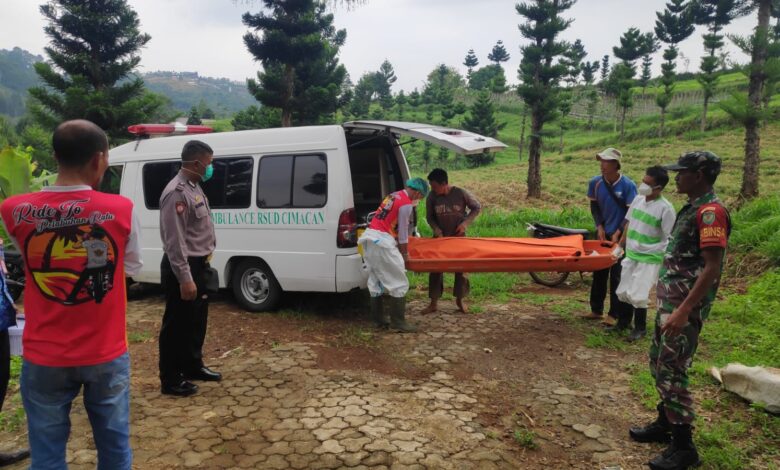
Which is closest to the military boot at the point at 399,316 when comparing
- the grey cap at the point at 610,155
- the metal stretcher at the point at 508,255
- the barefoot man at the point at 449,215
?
the metal stretcher at the point at 508,255

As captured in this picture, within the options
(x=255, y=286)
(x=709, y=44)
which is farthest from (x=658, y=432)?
(x=709, y=44)

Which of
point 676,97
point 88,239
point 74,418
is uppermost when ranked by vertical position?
point 676,97

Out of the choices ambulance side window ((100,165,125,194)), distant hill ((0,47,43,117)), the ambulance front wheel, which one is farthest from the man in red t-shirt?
distant hill ((0,47,43,117))

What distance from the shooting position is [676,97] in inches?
1698

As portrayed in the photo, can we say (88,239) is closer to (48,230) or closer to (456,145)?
→ (48,230)

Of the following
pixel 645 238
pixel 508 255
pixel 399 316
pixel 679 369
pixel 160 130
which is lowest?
pixel 399 316

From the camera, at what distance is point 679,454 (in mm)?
2812

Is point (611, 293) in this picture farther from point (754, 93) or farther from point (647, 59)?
point (647, 59)

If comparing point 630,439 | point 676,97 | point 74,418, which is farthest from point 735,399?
point 676,97

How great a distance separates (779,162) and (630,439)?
2047 cm

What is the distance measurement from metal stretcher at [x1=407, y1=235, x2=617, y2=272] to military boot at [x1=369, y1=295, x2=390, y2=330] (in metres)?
0.45

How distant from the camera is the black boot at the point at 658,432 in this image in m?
3.09

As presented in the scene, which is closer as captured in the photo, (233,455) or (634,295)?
(233,455)

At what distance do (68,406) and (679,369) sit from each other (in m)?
2.94
